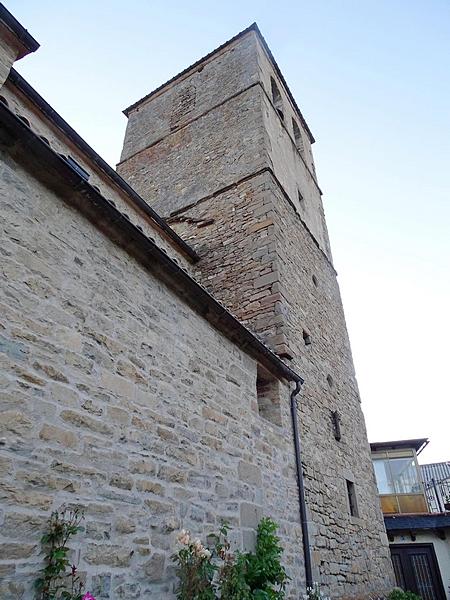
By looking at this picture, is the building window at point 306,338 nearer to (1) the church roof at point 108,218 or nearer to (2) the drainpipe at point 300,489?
(2) the drainpipe at point 300,489

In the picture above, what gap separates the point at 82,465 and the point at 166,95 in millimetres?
12776

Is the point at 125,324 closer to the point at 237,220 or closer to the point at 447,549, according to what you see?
the point at 237,220

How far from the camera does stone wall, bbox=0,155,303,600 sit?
2.42m

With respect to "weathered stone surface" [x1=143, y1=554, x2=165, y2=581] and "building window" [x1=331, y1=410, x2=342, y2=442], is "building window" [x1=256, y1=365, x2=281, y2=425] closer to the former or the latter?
"building window" [x1=331, y1=410, x2=342, y2=442]

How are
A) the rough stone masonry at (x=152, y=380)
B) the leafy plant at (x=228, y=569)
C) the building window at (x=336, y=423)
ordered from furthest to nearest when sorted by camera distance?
the building window at (x=336, y=423), the leafy plant at (x=228, y=569), the rough stone masonry at (x=152, y=380)

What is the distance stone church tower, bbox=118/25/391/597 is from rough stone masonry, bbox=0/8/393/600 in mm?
50

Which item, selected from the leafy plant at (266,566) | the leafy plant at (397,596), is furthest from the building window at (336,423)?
the leafy plant at (266,566)

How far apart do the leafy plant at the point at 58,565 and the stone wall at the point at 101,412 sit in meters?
0.06

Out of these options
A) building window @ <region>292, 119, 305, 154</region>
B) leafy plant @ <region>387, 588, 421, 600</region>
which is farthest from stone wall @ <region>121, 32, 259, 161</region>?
leafy plant @ <region>387, 588, 421, 600</region>

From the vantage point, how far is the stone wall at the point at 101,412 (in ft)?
7.93

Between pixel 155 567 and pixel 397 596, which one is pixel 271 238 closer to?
pixel 155 567

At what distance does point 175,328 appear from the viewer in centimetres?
404

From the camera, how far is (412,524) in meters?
11.2

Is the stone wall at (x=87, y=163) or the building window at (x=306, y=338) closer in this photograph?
the stone wall at (x=87, y=163)
